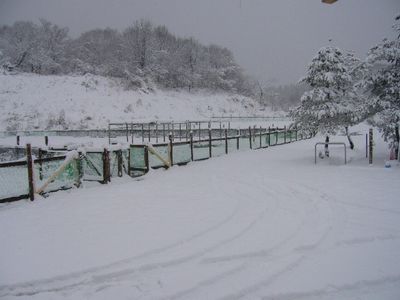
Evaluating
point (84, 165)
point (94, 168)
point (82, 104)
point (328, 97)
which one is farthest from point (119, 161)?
point (82, 104)

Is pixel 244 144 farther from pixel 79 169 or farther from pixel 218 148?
pixel 79 169

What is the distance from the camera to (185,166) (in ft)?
48.8

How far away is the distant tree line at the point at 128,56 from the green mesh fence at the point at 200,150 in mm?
46465

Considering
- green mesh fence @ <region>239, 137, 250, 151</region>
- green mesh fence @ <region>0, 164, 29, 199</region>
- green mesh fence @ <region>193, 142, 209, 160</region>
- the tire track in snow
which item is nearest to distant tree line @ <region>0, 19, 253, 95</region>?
green mesh fence @ <region>239, 137, 250, 151</region>

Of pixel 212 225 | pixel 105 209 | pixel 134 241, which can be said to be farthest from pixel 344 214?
pixel 105 209

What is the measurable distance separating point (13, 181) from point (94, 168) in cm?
262

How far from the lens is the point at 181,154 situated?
1495 centimetres

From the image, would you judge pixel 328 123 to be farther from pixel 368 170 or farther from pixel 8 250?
pixel 8 250

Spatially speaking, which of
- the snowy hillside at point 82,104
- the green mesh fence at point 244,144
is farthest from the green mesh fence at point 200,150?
the snowy hillside at point 82,104

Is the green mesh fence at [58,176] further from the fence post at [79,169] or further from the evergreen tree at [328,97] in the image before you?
the evergreen tree at [328,97]

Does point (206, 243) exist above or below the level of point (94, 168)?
below

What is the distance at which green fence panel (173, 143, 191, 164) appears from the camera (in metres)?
14.5

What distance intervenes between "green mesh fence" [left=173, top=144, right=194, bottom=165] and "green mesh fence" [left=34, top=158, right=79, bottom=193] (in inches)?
199

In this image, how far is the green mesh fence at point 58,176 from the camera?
9.51 meters
